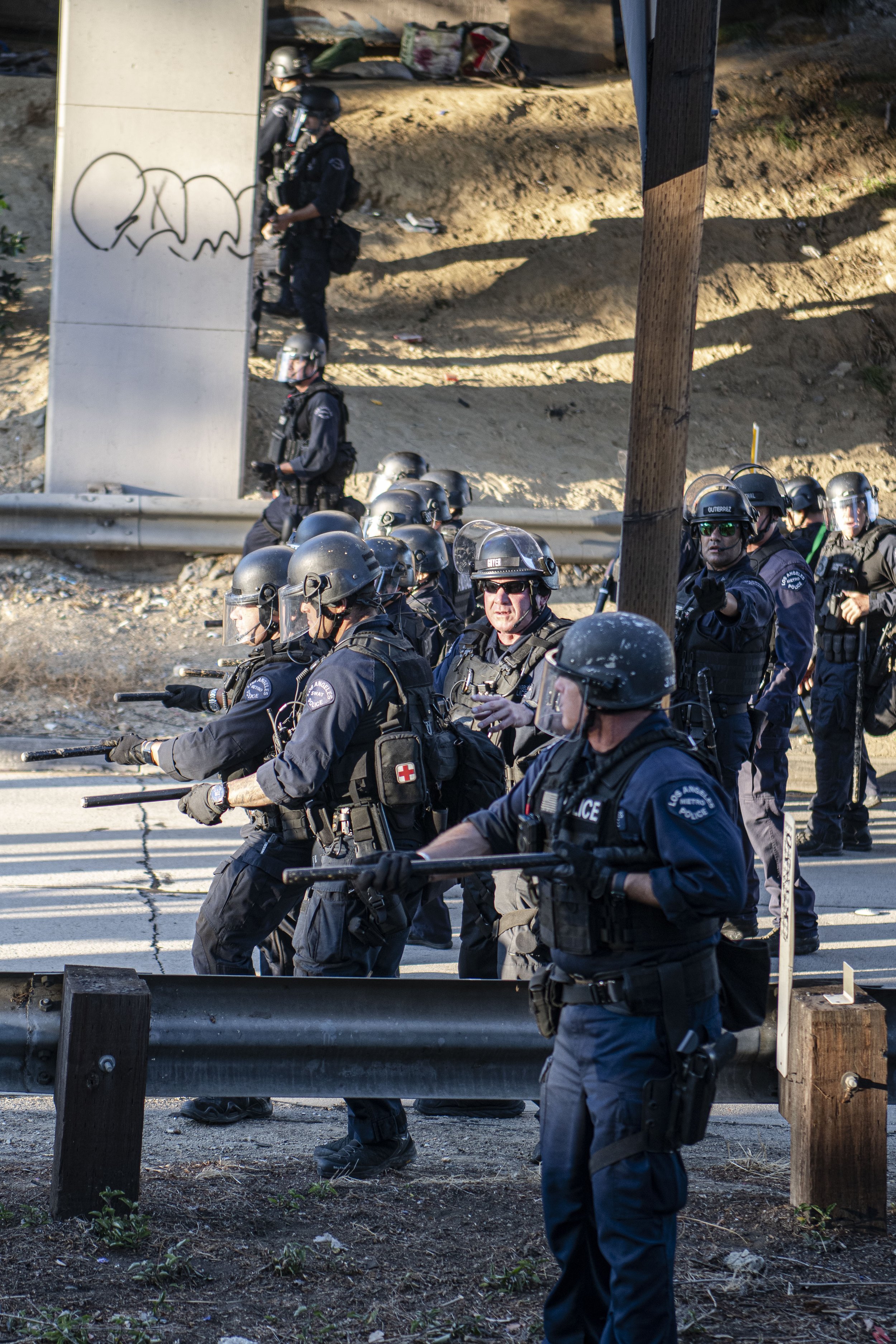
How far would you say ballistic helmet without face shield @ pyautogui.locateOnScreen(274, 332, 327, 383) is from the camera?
1108 cm

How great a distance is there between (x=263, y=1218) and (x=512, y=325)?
47.5 ft

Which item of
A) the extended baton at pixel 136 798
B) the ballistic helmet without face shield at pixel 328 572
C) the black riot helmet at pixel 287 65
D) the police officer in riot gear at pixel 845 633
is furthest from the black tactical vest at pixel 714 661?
the black riot helmet at pixel 287 65

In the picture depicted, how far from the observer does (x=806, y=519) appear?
34.8 feet

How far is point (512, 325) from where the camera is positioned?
17.4m

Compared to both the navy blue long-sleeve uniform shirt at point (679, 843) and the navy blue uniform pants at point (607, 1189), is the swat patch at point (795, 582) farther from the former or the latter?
the navy blue uniform pants at point (607, 1189)

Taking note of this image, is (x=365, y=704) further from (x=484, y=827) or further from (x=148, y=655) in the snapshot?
(x=148, y=655)

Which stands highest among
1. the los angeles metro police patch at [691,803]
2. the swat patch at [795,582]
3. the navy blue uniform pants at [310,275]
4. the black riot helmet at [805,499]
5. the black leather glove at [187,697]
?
the navy blue uniform pants at [310,275]

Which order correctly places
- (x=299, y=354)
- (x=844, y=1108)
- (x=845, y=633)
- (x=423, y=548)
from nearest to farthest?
1. (x=844, y=1108)
2. (x=423, y=548)
3. (x=845, y=633)
4. (x=299, y=354)

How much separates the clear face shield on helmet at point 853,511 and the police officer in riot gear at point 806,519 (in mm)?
1092

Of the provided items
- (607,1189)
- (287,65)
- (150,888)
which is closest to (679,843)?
(607,1189)

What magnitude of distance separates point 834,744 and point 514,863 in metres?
6.06

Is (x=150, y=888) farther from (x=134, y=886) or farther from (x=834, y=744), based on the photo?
(x=834, y=744)

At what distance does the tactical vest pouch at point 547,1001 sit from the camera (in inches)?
133

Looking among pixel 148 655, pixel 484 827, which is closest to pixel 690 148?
pixel 484 827
